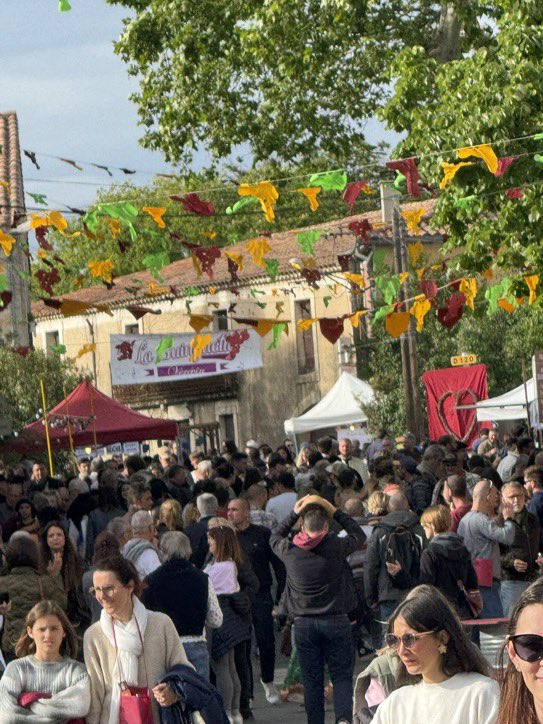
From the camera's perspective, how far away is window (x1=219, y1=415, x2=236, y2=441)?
5189 cm

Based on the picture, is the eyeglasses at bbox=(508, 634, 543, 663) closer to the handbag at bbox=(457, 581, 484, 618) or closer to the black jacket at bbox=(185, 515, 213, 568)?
the handbag at bbox=(457, 581, 484, 618)

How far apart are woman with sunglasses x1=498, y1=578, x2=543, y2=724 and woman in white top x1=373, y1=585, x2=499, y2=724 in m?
1.27

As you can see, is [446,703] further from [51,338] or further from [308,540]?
[51,338]

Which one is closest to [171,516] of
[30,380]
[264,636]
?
[264,636]

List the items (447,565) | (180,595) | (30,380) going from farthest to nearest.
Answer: (30,380), (447,565), (180,595)

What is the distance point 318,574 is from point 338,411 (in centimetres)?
2375

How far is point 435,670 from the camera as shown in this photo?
4.87m

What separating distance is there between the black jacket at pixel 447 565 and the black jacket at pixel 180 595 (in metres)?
1.83

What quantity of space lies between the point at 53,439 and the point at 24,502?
10.8m

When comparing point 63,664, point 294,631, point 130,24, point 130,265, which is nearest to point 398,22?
point 130,24

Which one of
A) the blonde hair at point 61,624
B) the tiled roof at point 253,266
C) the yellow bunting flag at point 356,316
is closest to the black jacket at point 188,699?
the blonde hair at point 61,624

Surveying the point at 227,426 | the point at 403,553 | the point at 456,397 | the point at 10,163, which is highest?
the point at 10,163

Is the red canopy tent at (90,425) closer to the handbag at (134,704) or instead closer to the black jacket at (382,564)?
the black jacket at (382,564)

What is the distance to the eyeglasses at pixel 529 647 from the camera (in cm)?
321
